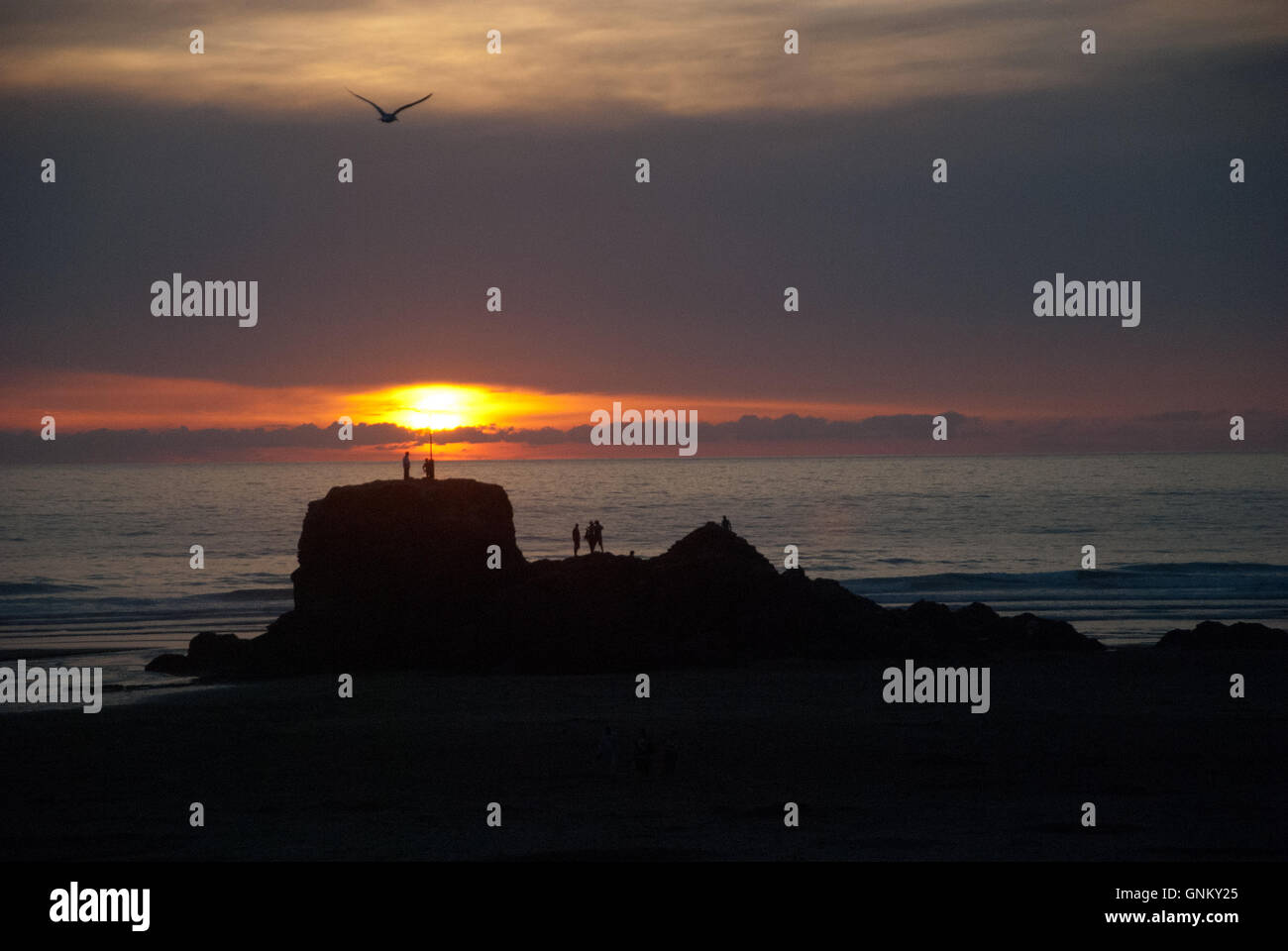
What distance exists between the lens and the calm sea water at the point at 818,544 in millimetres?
63781

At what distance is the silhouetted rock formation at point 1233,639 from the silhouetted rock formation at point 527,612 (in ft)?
10.1

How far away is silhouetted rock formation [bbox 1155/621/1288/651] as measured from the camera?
137 ft

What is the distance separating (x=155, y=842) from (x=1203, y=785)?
59.8 feet

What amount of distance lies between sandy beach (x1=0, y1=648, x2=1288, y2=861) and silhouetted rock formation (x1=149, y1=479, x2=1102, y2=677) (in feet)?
6.73

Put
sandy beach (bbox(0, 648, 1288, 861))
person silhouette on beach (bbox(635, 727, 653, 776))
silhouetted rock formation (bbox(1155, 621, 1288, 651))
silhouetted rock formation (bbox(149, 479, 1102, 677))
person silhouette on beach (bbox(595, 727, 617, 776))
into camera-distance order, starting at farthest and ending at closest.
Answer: silhouetted rock formation (bbox(1155, 621, 1288, 651)) < silhouetted rock formation (bbox(149, 479, 1102, 677)) < person silhouette on beach (bbox(595, 727, 617, 776)) < person silhouette on beach (bbox(635, 727, 653, 776)) < sandy beach (bbox(0, 648, 1288, 861))

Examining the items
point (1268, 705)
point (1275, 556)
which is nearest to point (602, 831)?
point (1268, 705)

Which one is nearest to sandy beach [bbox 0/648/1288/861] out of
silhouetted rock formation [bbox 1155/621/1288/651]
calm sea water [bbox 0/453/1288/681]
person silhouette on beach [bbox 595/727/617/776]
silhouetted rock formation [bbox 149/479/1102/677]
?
person silhouette on beach [bbox 595/727/617/776]

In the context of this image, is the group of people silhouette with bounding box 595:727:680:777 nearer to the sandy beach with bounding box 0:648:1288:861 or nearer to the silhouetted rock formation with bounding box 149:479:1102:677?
the sandy beach with bounding box 0:648:1288:861

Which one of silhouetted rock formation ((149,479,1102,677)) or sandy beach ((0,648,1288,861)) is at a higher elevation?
silhouetted rock formation ((149,479,1102,677))

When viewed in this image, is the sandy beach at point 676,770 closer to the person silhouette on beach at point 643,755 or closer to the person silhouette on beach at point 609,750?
the person silhouette on beach at point 609,750

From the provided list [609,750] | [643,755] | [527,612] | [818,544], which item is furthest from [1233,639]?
[818,544]

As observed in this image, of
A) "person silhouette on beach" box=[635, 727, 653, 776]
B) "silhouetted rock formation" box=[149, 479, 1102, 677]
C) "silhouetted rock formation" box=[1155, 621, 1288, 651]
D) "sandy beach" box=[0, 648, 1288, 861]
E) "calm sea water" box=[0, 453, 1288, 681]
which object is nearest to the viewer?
"sandy beach" box=[0, 648, 1288, 861]

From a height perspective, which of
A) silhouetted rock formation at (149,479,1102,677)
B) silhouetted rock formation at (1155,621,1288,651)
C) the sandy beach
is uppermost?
silhouetted rock formation at (149,479,1102,677)
